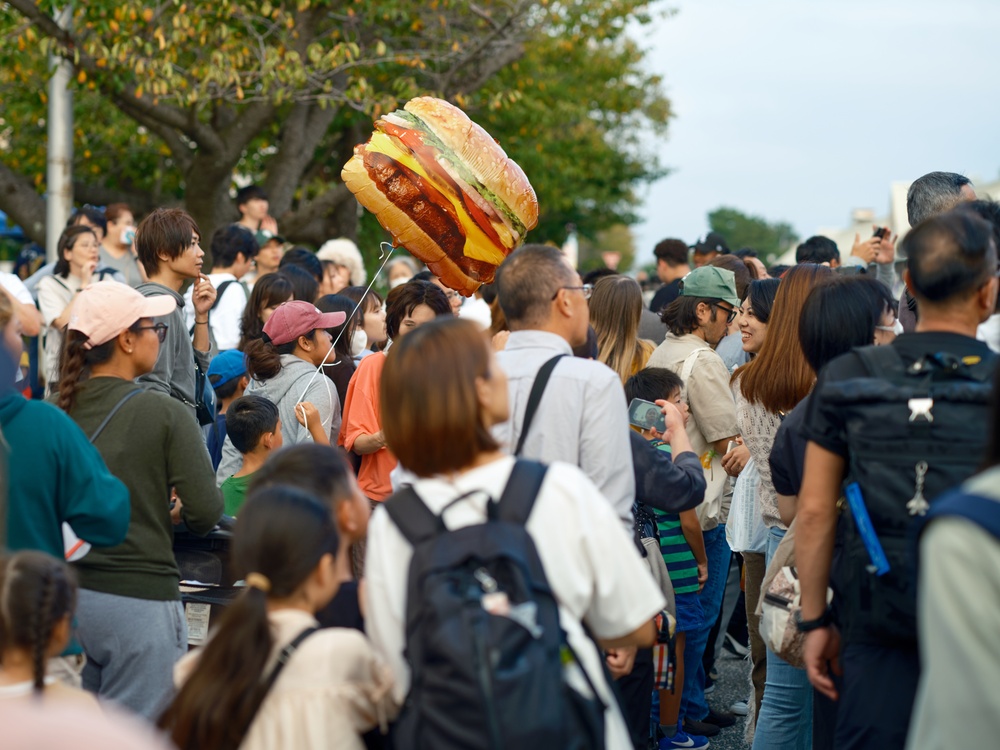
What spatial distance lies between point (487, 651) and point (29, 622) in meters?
1.13

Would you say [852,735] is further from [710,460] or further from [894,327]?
[710,460]

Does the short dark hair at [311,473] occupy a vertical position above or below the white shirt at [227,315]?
below

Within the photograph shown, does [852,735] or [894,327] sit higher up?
[894,327]

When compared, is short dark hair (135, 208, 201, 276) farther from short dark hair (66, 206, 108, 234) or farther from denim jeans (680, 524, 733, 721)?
short dark hair (66, 206, 108, 234)

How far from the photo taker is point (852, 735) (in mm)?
3211

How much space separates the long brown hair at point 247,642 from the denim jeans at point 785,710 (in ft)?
7.37

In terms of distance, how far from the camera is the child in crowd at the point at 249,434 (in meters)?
5.28

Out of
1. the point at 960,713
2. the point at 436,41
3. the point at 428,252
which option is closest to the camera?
the point at 960,713

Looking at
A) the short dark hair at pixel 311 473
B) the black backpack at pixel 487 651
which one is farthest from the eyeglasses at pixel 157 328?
the black backpack at pixel 487 651

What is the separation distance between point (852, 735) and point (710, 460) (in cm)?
281

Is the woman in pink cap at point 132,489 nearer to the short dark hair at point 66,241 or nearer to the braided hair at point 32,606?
the braided hair at point 32,606

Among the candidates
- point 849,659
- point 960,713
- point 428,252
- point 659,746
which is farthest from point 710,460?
point 960,713

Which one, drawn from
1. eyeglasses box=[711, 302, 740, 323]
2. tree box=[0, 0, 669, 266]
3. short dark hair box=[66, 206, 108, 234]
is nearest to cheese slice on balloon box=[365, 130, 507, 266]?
eyeglasses box=[711, 302, 740, 323]

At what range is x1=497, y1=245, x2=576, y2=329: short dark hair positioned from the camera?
3.78 metres
